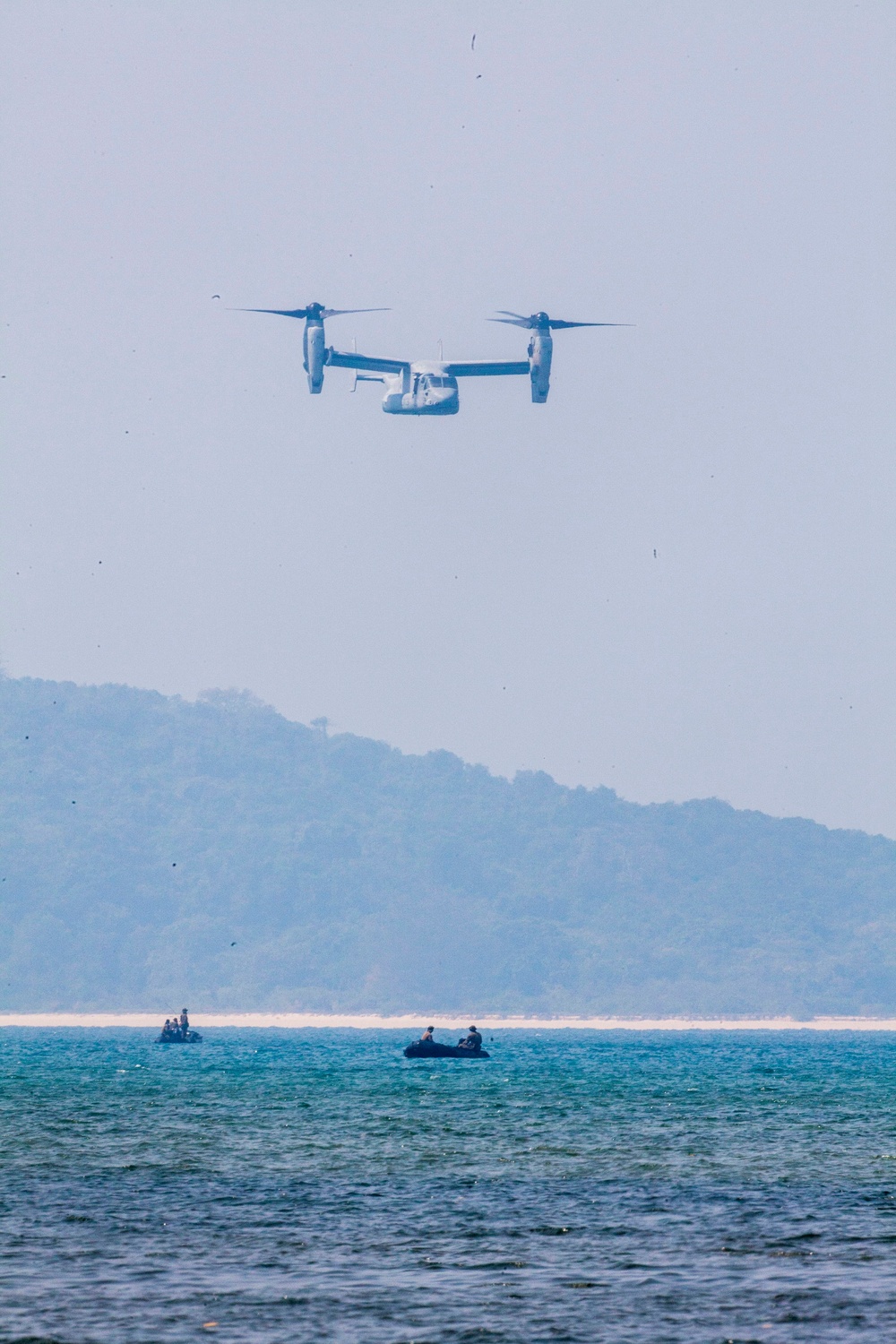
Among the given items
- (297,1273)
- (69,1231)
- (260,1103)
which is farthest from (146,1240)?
(260,1103)

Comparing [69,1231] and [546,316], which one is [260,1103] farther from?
[546,316]

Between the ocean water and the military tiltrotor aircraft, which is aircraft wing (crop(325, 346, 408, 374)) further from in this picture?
the ocean water

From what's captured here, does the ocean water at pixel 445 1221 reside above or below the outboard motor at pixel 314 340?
below

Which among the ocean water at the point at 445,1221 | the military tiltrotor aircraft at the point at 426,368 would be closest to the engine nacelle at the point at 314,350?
the military tiltrotor aircraft at the point at 426,368

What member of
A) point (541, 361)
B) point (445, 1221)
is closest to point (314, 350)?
point (541, 361)

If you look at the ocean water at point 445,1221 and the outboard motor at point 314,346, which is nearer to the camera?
the ocean water at point 445,1221

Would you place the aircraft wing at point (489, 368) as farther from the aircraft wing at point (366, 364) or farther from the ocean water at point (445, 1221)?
the ocean water at point (445, 1221)
